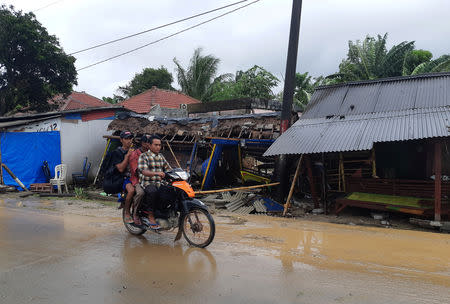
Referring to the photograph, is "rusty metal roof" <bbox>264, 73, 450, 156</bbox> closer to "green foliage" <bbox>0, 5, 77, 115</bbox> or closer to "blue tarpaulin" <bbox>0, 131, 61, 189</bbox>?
"blue tarpaulin" <bbox>0, 131, 61, 189</bbox>

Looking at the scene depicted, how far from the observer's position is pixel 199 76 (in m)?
31.4

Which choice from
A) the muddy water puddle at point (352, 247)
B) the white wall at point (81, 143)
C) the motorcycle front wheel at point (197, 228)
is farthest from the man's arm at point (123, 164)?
the white wall at point (81, 143)

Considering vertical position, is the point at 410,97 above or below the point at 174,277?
above

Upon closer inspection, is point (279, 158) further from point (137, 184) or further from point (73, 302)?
point (73, 302)

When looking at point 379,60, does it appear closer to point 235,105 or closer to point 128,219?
point 235,105

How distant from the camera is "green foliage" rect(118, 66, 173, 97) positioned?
4284cm

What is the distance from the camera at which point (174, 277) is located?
4.11 m

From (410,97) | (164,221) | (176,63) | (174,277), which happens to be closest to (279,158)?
(410,97)

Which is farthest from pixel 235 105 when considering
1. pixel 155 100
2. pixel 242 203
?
pixel 155 100

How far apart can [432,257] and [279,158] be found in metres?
5.89

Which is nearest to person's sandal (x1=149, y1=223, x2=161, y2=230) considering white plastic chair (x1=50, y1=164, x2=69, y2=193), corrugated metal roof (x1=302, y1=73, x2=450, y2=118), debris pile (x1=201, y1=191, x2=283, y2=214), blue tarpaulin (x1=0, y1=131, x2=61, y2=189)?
debris pile (x1=201, y1=191, x2=283, y2=214)

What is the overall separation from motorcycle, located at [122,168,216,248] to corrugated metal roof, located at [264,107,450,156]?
3.61 m

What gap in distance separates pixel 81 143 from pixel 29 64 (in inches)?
386

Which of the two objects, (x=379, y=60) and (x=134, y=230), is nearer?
(x=134, y=230)
